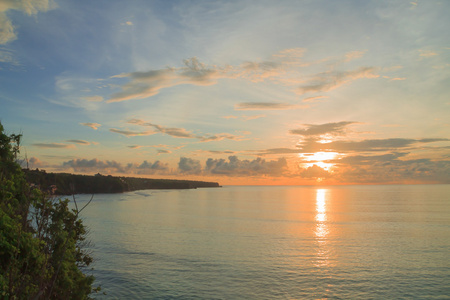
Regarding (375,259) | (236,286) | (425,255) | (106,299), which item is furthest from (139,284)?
(425,255)

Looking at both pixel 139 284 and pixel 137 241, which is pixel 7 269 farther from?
pixel 137 241

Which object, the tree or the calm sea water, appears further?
the calm sea water

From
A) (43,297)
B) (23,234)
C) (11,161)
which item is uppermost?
(11,161)

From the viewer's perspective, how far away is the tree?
9531 millimetres

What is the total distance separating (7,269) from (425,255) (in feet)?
123

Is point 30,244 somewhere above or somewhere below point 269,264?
above

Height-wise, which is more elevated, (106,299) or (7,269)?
(7,269)

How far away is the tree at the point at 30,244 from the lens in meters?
9.53

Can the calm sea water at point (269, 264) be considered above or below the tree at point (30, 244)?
below

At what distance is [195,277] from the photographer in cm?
2527

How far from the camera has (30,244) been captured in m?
10.5

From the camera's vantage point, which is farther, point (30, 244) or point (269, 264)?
point (269, 264)

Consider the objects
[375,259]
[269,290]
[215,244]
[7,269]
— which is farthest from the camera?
[215,244]

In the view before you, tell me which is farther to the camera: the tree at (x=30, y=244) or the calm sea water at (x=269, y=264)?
the calm sea water at (x=269, y=264)
